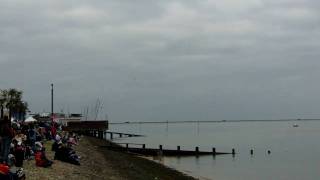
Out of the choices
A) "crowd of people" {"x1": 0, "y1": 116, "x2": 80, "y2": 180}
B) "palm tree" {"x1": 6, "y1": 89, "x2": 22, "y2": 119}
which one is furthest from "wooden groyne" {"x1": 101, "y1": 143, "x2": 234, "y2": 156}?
"crowd of people" {"x1": 0, "y1": 116, "x2": 80, "y2": 180}

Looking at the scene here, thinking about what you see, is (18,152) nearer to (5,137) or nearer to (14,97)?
(5,137)

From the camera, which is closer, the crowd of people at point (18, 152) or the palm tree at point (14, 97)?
the crowd of people at point (18, 152)

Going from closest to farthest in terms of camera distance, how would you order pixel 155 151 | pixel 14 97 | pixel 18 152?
pixel 18 152, pixel 14 97, pixel 155 151

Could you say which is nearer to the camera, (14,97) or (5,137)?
(5,137)

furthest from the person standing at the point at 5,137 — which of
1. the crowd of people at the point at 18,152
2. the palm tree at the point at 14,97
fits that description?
the palm tree at the point at 14,97

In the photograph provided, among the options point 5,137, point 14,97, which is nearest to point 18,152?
point 5,137

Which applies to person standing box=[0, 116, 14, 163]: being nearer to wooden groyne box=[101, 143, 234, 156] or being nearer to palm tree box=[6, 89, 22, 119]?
palm tree box=[6, 89, 22, 119]

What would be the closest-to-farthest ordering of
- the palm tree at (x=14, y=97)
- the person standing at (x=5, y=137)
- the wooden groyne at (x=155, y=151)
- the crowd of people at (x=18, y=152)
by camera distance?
the crowd of people at (x=18, y=152) → the person standing at (x=5, y=137) → the palm tree at (x=14, y=97) → the wooden groyne at (x=155, y=151)

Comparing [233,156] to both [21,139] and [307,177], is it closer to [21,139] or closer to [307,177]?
[307,177]

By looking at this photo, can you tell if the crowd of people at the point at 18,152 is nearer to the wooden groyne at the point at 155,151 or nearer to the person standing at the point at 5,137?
the person standing at the point at 5,137

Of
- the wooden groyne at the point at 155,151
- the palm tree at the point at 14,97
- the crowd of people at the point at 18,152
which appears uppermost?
the palm tree at the point at 14,97

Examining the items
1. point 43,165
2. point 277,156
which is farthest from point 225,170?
point 43,165

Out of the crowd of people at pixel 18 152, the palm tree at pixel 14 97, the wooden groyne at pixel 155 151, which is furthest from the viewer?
the wooden groyne at pixel 155 151

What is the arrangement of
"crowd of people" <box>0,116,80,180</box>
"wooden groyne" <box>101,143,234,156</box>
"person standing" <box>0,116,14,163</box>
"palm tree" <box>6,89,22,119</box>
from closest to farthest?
"crowd of people" <box>0,116,80,180</box> → "person standing" <box>0,116,14,163</box> → "palm tree" <box>6,89,22,119</box> → "wooden groyne" <box>101,143,234,156</box>
